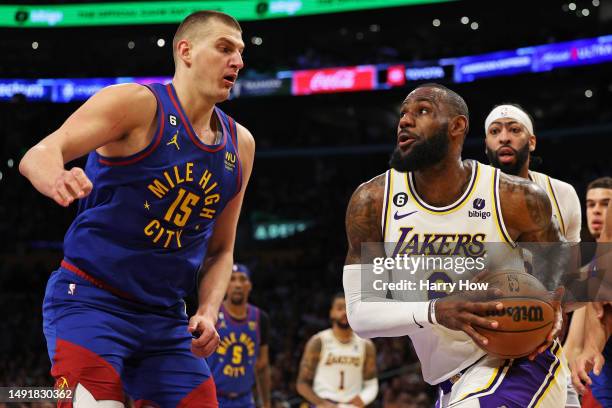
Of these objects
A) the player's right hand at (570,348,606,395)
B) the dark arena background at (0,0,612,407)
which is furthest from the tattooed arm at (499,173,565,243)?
the dark arena background at (0,0,612,407)

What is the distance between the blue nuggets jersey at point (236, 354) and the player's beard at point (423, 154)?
4.32 metres

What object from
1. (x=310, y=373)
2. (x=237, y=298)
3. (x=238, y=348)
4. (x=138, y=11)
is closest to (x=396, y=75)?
(x=138, y=11)

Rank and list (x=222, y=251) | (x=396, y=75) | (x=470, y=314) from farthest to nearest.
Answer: (x=396, y=75)
(x=222, y=251)
(x=470, y=314)

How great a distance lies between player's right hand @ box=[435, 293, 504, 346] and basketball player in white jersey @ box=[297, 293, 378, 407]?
584cm

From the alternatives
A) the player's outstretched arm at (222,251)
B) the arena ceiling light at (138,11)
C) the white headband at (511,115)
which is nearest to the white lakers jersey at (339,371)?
the white headband at (511,115)

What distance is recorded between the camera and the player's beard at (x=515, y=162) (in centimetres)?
534

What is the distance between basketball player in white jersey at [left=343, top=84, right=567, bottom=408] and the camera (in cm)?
351

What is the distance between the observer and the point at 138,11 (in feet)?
84.4

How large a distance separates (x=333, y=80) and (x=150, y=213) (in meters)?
21.7

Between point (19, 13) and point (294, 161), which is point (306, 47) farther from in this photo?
point (19, 13)

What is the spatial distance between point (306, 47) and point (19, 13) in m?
9.63

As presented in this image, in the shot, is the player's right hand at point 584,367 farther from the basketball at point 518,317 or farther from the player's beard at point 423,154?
the player's beard at point 423,154

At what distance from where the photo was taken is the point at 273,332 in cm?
1820

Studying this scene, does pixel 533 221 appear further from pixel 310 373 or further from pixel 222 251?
pixel 310 373
